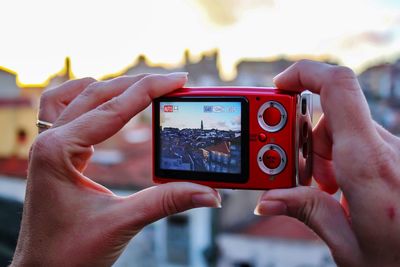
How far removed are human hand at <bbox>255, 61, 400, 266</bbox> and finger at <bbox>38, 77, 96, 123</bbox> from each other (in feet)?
1.84

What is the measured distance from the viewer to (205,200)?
1.02 m

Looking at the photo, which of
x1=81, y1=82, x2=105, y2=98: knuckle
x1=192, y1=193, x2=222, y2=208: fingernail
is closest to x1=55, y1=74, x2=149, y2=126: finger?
x1=81, y1=82, x2=105, y2=98: knuckle

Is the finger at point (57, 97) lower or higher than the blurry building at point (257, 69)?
higher

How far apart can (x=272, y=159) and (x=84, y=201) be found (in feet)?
1.22

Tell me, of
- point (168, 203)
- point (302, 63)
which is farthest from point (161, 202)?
point (302, 63)

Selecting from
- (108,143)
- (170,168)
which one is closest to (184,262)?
(108,143)

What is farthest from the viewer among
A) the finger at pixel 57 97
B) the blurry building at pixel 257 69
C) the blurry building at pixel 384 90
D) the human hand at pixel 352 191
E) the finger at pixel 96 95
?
the blurry building at pixel 257 69

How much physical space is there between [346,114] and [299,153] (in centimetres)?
20

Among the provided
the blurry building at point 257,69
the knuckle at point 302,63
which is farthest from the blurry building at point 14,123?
the knuckle at point 302,63

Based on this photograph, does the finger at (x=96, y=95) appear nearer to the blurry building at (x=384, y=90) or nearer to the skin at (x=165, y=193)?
the skin at (x=165, y=193)

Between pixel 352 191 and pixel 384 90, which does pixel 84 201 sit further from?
pixel 384 90

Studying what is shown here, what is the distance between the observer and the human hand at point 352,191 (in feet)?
3.01

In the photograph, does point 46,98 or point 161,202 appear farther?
point 46,98

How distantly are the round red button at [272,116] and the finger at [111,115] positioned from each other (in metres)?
0.22
